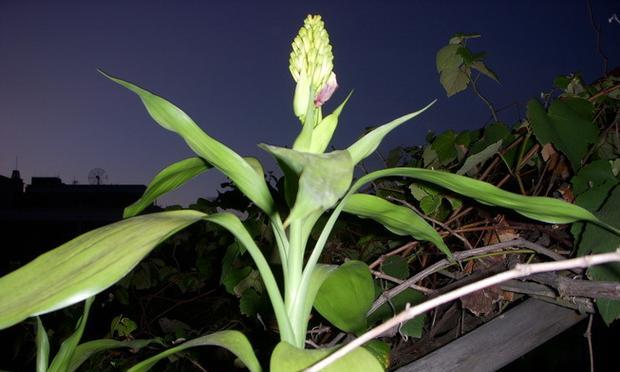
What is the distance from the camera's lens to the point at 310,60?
0.44m

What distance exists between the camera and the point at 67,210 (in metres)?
12.7

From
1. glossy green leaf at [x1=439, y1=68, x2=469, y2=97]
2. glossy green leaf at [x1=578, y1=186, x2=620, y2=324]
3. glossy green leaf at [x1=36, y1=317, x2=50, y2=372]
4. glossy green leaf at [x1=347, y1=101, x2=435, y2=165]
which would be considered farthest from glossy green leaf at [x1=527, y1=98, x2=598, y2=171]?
glossy green leaf at [x1=36, y1=317, x2=50, y2=372]

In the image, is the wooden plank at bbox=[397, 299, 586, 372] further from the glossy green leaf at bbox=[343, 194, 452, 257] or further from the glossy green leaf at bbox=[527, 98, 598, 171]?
the glossy green leaf at bbox=[527, 98, 598, 171]

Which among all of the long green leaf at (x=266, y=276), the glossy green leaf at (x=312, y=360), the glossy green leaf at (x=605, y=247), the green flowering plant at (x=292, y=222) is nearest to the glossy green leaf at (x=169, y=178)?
the green flowering plant at (x=292, y=222)

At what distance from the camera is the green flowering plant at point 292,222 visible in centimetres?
28

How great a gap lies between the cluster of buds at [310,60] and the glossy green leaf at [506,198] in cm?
10

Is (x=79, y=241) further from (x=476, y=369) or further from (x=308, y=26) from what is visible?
(x=476, y=369)

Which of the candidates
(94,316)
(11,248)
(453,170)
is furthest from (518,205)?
(11,248)

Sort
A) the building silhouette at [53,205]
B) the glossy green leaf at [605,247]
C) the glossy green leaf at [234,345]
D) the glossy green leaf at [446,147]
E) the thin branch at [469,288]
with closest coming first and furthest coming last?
1. the thin branch at [469,288]
2. the glossy green leaf at [234,345]
3. the glossy green leaf at [605,247]
4. the glossy green leaf at [446,147]
5. the building silhouette at [53,205]

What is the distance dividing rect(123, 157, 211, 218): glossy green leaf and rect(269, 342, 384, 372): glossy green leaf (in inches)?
10.2

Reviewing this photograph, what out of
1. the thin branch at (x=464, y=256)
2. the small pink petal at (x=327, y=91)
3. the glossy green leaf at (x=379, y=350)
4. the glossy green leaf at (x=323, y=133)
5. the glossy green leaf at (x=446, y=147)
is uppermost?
the small pink petal at (x=327, y=91)

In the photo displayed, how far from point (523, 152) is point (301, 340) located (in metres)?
0.57

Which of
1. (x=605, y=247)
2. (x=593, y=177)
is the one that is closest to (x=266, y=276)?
(x=605, y=247)

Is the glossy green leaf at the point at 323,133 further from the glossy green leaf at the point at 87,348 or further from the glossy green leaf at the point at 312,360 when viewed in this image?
the glossy green leaf at the point at 87,348
